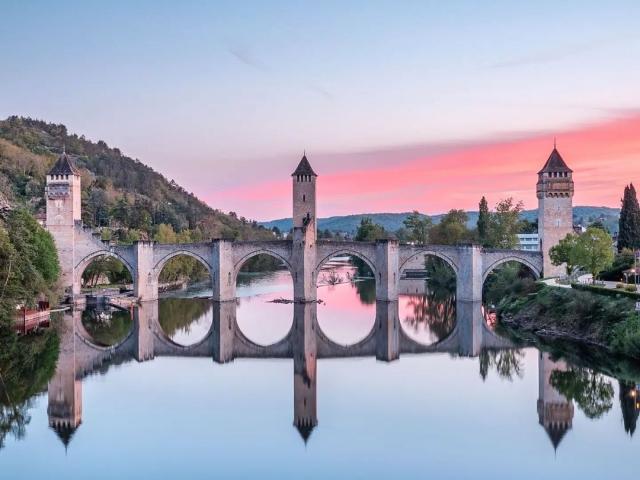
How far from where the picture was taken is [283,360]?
101ft

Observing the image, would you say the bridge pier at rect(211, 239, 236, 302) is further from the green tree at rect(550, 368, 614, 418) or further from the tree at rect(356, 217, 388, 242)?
the tree at rect(356, 217, 388, 242)

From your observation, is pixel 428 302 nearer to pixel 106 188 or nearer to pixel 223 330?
pixel 223 330

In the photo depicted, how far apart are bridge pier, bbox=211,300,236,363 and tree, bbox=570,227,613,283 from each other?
17928 millimetres

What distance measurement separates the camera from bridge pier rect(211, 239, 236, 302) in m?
48.3

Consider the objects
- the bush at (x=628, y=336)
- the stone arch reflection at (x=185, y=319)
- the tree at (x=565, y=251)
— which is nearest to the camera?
the bush at (x=628, y=336)

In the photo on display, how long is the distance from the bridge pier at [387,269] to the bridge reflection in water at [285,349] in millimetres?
2906

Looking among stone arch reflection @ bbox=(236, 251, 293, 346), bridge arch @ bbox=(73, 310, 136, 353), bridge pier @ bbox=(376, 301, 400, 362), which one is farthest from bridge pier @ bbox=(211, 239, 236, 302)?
Result: bridge pier @ bbox=(376, 301, 400, 362)

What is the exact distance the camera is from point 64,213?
1924 inches

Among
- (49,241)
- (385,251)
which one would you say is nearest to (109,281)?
(49,241)

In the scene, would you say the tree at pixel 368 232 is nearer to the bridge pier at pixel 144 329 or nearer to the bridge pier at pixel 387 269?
the bridge pier at pixel 387 269

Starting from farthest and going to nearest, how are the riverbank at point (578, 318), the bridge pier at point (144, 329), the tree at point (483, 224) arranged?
the tree at point (483, 224), the bridge pier at point (144, 329), the riverbank at point (578, 318)

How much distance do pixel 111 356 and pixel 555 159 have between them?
30.4 metres

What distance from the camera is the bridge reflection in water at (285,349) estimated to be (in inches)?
875

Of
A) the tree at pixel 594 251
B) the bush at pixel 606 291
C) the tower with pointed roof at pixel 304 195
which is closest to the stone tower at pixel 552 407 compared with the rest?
the bush at pixel 606 291
